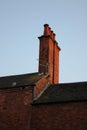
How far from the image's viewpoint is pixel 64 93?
28.9 meters

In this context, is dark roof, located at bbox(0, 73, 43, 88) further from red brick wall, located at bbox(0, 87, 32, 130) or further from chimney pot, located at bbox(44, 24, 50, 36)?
chimney pot, located at bbox(44, 24, 50, 36)

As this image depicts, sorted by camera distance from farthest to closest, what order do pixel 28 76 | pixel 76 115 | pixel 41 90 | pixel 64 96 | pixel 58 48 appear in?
pixel 58 48 < pixel 28 76 < pixel 41 90 < pixel 64 96 < pixel 76 115

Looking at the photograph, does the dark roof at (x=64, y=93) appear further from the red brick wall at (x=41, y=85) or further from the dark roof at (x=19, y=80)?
the dark roof at (x=19, y=80)

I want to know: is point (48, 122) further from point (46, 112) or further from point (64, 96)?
point (64, 96)

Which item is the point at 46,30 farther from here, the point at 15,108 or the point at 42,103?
the point at 15,108

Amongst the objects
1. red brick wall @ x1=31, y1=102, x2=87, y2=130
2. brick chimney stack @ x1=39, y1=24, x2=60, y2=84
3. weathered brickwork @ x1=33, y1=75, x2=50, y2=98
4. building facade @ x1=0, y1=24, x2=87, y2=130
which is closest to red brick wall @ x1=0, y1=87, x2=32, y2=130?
building facade @ x1=0, y1=24, x2=87, y2=130

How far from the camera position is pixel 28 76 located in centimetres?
3312

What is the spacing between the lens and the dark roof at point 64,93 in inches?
1077

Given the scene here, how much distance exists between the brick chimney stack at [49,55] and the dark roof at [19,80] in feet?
4.59

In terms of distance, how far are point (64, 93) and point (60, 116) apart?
9.25 ft

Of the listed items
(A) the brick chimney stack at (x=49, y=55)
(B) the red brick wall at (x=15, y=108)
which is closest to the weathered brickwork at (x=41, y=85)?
(B) the red brick wall at (x=15, y=108)

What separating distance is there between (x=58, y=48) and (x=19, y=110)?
1057cm

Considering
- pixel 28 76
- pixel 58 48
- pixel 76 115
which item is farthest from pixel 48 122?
pixel 58 48

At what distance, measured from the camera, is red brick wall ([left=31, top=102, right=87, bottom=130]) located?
2606cm
